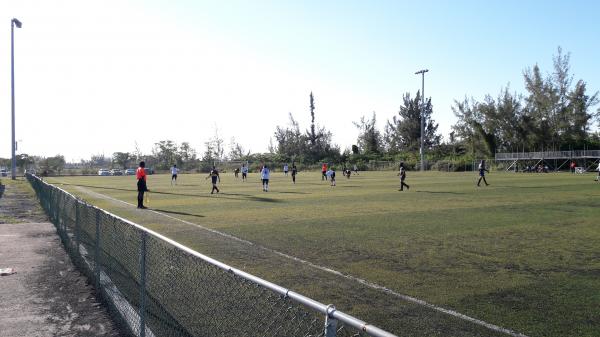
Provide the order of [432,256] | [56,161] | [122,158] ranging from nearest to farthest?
[432,256]
[56,161]
[122,158]

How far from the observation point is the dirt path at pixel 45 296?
5828 millimetres

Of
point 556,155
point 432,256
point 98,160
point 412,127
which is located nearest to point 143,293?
point 432,256

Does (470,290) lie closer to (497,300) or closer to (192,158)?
(497,300)

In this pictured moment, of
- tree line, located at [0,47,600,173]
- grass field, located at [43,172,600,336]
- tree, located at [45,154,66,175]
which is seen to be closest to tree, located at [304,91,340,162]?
tree line, located at [0,47,600,173]

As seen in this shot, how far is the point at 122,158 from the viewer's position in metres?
121

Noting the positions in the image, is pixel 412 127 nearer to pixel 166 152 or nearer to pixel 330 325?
pixel 166 152

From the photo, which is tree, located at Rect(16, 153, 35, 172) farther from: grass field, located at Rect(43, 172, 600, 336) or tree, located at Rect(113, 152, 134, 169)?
grass field, located at Rect(43, 172, 600, 336)

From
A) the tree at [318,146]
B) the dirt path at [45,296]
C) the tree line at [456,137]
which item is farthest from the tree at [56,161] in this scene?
the dirt path at [45,296]

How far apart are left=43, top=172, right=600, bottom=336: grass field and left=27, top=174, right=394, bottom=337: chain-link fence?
146cm

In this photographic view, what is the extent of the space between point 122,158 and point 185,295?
404ft

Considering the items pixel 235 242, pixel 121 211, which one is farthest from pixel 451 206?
pixel 121 211

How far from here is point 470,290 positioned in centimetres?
688

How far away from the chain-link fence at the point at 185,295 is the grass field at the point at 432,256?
1463 millimetres

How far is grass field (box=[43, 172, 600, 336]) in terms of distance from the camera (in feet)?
19.1
